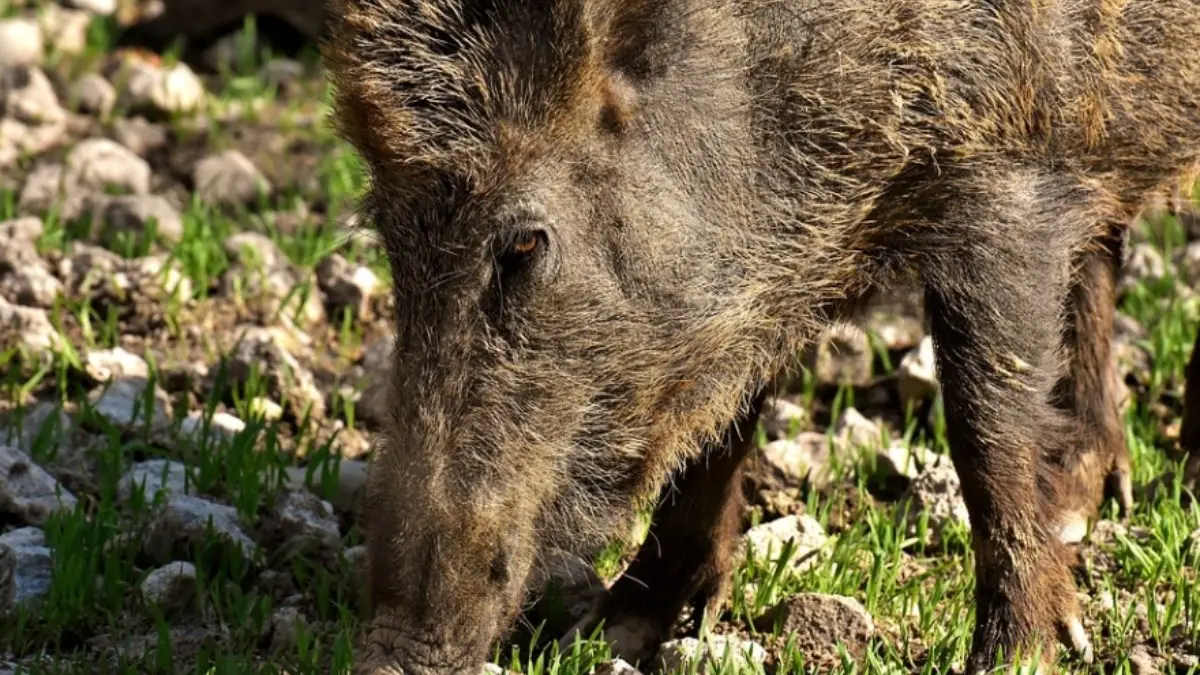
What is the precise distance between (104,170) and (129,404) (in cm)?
175

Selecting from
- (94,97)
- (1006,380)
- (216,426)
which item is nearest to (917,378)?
(1006,380)

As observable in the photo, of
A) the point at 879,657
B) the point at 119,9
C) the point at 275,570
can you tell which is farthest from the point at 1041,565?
the point at 119,9

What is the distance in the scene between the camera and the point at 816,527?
5.05 meters

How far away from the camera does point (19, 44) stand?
8.22m

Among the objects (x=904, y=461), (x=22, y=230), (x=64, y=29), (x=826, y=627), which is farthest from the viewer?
(x=64, y=29)

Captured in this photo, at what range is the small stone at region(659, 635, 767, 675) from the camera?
4.27m

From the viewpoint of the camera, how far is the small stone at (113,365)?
5.77 m

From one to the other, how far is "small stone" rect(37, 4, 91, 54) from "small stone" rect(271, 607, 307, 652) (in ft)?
15.0

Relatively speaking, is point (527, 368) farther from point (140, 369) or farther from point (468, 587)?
point (140, 369)

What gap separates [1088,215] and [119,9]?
583 cm

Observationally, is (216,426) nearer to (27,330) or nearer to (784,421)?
(27,330)

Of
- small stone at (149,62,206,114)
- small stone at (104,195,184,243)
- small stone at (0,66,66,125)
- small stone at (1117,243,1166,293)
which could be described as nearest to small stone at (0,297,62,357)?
small stone at (104,195,184,243)

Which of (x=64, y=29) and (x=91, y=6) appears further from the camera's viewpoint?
(x=91, y=6)

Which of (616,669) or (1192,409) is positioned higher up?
(1192,409)
